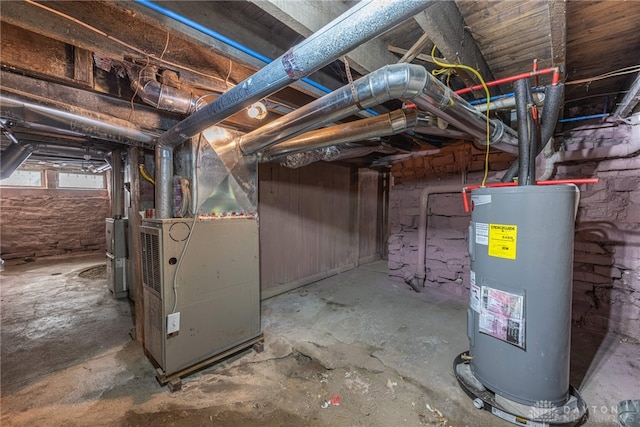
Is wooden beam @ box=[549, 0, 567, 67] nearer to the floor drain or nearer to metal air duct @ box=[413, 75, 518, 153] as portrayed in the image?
metal air duct @ box=[413, 75, 518, 153]

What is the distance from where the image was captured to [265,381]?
1.78m

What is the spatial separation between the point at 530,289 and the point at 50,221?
330 inches

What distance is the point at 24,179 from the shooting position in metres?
5.63

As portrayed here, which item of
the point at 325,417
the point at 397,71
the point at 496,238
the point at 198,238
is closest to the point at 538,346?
the point at 496,238

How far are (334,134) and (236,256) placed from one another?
1263 mm

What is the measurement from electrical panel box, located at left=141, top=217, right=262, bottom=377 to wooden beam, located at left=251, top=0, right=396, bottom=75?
1.40 metres

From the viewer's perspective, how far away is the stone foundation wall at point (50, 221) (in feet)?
17.2

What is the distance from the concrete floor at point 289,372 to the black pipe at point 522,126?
1426 mm

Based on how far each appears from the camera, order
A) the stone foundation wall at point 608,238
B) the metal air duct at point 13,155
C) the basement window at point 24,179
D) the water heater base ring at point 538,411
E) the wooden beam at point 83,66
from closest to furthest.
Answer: the water heater base ring at point 538,411, the wooden beam at point 83,66, the stone foundation wall at point 608,238, the metal air duct at point 13,155, the basement window at point 24,179

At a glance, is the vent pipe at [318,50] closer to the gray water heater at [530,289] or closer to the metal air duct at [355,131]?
the metal air duct at [355,131]

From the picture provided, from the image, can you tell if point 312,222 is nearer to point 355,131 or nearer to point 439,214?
point 439,214

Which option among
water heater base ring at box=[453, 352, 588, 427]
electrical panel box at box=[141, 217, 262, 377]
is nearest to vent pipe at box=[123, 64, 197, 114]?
electrical panel box at box=[141, 217, 262, 377]

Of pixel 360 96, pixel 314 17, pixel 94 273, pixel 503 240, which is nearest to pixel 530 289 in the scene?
pixel 503 240

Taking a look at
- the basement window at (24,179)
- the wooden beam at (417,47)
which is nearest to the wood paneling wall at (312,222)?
the wooden beam at (417,47)
